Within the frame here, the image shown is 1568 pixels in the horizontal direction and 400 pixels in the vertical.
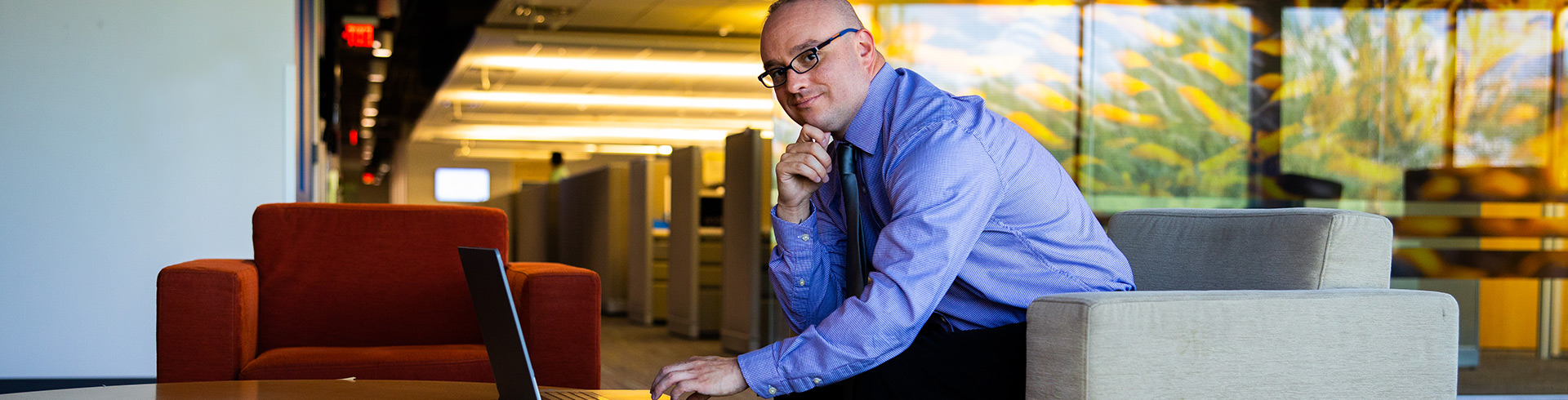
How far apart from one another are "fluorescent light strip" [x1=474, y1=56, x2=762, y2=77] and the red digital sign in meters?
2.54

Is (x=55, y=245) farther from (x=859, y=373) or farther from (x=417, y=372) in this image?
(x=859, y=373)

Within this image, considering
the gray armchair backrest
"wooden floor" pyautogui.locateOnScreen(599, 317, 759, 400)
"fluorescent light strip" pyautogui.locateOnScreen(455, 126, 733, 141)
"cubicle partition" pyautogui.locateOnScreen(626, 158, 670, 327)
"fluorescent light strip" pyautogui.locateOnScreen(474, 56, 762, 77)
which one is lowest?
"wooden floor" pyautogui.locateOnScreen(599, 317, 759, 400)

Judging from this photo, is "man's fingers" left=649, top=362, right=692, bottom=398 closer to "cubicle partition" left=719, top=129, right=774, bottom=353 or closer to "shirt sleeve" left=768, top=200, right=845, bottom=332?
"shirt sleeve" left=768, top=200, right=845, bottom=332

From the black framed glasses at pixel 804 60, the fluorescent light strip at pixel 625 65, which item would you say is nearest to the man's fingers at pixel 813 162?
the black framed glasses at pixel 804 60

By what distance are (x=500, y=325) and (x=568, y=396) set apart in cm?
21

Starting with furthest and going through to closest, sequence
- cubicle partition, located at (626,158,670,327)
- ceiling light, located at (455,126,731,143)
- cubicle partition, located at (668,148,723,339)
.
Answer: ceiling light, located at (455,126,731,143)
cubicle partition, located at (626,158,670,327)
cubicle partition, located at (668,148,723,339)

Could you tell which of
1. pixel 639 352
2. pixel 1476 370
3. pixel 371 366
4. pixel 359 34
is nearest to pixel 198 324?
pixel 371 366

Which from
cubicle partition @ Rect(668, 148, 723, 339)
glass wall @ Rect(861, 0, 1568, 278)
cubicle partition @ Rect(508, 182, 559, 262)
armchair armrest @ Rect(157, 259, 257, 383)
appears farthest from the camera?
cubicle partition @ Rect(508, 182, 559, 262)

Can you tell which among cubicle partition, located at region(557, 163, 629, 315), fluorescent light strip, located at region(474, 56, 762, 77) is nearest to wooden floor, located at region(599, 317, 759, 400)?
cubicle partition, located at region(557, 163, 629, 315)

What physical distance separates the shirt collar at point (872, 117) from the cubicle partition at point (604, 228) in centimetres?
598

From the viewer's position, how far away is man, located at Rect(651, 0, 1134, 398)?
1226 millimetres

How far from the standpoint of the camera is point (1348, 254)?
1512mm

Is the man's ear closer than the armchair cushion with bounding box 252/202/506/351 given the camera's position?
Yes

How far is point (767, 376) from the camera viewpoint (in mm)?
1217
